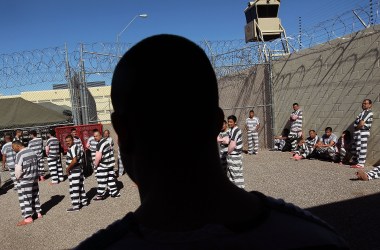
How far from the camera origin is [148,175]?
79 centimetres

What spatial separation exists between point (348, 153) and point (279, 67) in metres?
4.22

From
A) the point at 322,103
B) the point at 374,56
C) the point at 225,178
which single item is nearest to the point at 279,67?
the point at 322,103

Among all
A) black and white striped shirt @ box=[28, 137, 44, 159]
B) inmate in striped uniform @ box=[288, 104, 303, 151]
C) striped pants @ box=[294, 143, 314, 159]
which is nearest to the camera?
black and white striped shirt @ box=[28, 137, 44, 159]

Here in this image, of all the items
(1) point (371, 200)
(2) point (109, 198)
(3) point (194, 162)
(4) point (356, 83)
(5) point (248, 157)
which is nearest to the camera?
(3) point (194, 162)

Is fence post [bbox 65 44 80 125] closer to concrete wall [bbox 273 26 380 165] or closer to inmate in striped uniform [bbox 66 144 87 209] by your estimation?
inmate in striped uniform [bbox 66 144 87 209]

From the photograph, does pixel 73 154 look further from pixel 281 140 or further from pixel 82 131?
pixel 281 140

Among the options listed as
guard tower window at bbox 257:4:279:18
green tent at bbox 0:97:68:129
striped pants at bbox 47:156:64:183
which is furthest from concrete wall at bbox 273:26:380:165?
guard tower window at bbox 257:4:279:18

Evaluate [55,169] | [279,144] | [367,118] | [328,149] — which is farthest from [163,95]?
[279,144]

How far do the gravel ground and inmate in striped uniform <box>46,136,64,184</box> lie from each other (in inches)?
12.2

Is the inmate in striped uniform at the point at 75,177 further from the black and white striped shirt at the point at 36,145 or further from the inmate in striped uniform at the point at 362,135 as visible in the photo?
the inmate in striped uniform at the point at 362,135

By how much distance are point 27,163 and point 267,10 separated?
2077cm

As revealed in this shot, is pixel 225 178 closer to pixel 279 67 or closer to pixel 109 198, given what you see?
pixel 109 198

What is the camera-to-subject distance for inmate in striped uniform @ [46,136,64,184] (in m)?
9.30

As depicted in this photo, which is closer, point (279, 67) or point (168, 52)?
point (168, 52)
